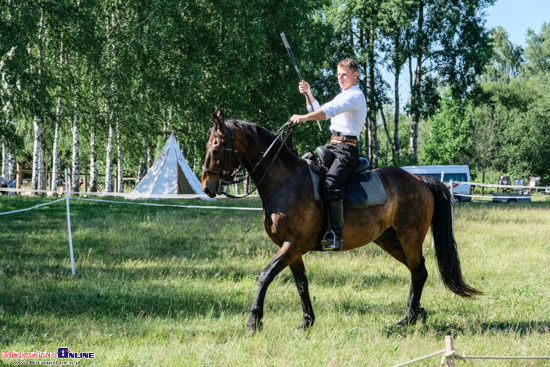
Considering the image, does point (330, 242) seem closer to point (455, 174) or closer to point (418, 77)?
point (455, 174)

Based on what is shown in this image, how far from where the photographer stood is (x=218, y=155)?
233 inches

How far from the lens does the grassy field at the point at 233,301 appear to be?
17.5 feet

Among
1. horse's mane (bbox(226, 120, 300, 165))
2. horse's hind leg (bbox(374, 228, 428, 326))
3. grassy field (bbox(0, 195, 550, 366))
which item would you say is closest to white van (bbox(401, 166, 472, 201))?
grassy field (bbox(0, 195, 550, 366))

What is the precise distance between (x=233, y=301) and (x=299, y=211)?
7.01ft

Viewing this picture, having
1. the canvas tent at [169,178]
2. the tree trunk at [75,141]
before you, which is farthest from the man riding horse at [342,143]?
the tree trunk at [75,141]

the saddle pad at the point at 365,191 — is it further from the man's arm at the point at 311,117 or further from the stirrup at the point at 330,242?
the man's arm at the point at 311,117

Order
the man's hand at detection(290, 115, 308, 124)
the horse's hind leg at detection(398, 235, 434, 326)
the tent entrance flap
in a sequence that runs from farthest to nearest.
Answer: the tent entrance flap < the horse's hind leg at detection(398, 235, 434, 326) < the man's hand at detection(290, 115, 308, 124)

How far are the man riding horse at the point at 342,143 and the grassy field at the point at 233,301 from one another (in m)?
1.19

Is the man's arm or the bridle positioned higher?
the man's arm

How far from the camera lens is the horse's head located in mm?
5879

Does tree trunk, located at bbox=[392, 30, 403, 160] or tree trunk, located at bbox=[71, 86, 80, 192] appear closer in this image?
tree trunk, located at bbox=[71, 86, 80, 192]

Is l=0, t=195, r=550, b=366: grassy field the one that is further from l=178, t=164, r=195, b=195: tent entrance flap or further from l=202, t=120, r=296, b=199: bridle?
l=178, t=164, r=195, b=195: tent entrance flap

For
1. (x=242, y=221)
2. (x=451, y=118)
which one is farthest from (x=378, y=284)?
(x=451, y=118)

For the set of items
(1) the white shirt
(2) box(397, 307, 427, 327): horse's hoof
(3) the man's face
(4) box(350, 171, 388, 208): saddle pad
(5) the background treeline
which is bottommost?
(2) box(397, 307, 427, 327): horse's hoof
